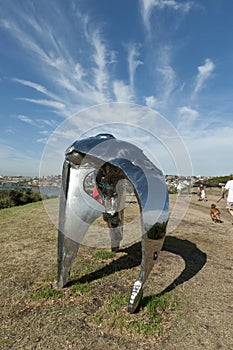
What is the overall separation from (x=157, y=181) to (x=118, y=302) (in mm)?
2352

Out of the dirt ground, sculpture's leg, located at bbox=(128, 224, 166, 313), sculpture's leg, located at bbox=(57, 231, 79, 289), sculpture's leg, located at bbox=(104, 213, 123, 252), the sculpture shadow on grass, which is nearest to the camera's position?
the dirt ground

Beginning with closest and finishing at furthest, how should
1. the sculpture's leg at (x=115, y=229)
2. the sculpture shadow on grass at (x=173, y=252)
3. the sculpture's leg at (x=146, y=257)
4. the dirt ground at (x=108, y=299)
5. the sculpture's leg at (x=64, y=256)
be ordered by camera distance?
1. the dirt ground at (x=108, y=299)
2. the sculpture's leg at (x=146, y=257)
3. the sculpture's leg at (x=64, y=256)
4. the sculpture shadow on grass at (x=173, y=252)
5. the sculpture's leg at (x=115, y=229)

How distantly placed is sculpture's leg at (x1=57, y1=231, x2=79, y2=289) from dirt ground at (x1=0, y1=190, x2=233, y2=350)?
273mm

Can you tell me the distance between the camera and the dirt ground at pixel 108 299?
358 cm

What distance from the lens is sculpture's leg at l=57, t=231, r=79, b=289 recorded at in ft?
16.3

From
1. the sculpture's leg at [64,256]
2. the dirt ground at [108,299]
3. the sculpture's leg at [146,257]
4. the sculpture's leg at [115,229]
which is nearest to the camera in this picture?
the dirt ground at [108,299]

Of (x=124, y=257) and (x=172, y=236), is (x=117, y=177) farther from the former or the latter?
(x=172, y=236)

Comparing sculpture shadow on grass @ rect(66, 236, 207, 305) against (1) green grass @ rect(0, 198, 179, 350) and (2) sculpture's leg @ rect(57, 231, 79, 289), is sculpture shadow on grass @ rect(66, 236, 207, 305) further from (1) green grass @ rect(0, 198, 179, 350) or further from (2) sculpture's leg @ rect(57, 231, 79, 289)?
(2) sculpture's leg @ rect(57, 231, 79, 289)

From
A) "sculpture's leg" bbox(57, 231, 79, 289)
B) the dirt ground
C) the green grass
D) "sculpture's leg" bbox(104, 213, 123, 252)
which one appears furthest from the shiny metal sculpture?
"sculpture's leg" bbox(104, 213, 123, 252)

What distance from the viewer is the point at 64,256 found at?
5004 millimetres

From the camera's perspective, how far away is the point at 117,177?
5.51m

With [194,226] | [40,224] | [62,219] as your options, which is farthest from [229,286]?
[40,224]

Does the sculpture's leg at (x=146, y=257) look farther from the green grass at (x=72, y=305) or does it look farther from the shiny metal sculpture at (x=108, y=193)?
the green grass at (x=72, y=305)

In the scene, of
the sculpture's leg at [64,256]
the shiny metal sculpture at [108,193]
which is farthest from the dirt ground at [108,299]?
the shiny metal sculpture at [108,193]
